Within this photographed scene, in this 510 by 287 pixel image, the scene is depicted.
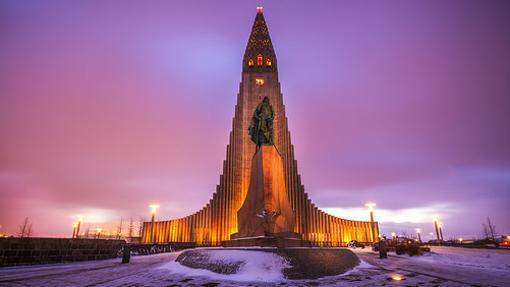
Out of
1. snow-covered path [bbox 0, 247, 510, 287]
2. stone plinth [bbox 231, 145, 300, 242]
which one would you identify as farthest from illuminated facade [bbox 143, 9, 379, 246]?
snow-covered path [bbox 0, 247, 510, 287]

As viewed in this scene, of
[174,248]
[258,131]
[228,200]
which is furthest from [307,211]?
[258,131]

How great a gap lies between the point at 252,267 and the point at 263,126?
21.5ft

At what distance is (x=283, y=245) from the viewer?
28.8 feet

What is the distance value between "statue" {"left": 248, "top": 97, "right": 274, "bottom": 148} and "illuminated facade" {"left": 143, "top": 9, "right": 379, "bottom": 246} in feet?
71.2

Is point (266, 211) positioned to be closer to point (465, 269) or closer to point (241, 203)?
point (465, 269)

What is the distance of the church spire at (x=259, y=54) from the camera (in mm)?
39656

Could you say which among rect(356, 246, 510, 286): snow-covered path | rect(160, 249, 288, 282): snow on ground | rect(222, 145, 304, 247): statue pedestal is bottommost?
rect(356, 246, 510, 286): snow-covered path

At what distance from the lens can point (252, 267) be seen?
5.89m

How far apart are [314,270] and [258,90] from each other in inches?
1339

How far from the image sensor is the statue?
11.2 meters

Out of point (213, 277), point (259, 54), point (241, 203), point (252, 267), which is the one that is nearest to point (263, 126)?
point (252, 267)

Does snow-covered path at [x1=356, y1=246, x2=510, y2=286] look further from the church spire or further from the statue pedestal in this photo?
the church spire

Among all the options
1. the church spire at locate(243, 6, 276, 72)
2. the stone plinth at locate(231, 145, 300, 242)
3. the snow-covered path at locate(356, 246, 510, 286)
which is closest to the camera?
the snow-covered path at locate(356, 246, 510, 286)

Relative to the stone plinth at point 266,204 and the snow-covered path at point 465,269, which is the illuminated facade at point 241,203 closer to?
the snow-covered path at point 465,269
